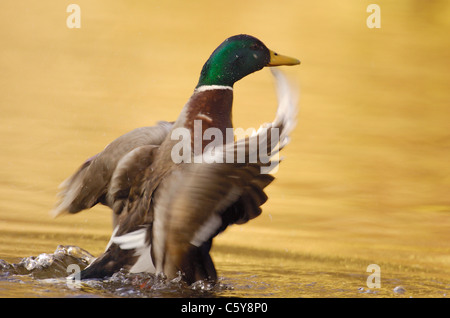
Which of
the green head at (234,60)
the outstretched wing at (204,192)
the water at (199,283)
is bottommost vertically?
the water at (199,283)

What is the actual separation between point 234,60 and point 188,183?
654mm

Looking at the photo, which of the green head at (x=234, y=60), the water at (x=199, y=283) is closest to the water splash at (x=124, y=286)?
the water at (x=199, y=283)

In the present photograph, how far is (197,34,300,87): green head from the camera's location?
124 inches

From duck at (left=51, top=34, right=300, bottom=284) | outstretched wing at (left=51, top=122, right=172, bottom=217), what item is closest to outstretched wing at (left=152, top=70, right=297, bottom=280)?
duck at (left=51, top=34, right=300, bottom=284)

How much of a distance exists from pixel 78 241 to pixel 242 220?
48.0 inches

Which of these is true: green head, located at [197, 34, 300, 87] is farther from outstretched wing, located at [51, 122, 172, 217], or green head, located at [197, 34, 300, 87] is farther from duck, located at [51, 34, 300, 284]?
outstretched wing, located at [51, 122, 172, 217]

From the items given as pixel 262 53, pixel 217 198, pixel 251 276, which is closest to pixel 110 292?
pixel 217 198

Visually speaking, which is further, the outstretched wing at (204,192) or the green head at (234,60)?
the green head at (234,60)

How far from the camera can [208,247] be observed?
113 inches

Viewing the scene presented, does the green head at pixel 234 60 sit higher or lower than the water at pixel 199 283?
higher

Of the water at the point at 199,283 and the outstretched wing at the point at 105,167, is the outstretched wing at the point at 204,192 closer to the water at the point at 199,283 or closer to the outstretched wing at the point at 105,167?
the water at the point at 199,283

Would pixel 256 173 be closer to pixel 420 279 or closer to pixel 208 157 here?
pixel 208 157

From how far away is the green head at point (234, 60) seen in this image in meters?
3.15

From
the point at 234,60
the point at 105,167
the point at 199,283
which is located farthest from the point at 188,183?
the point at 234,60
